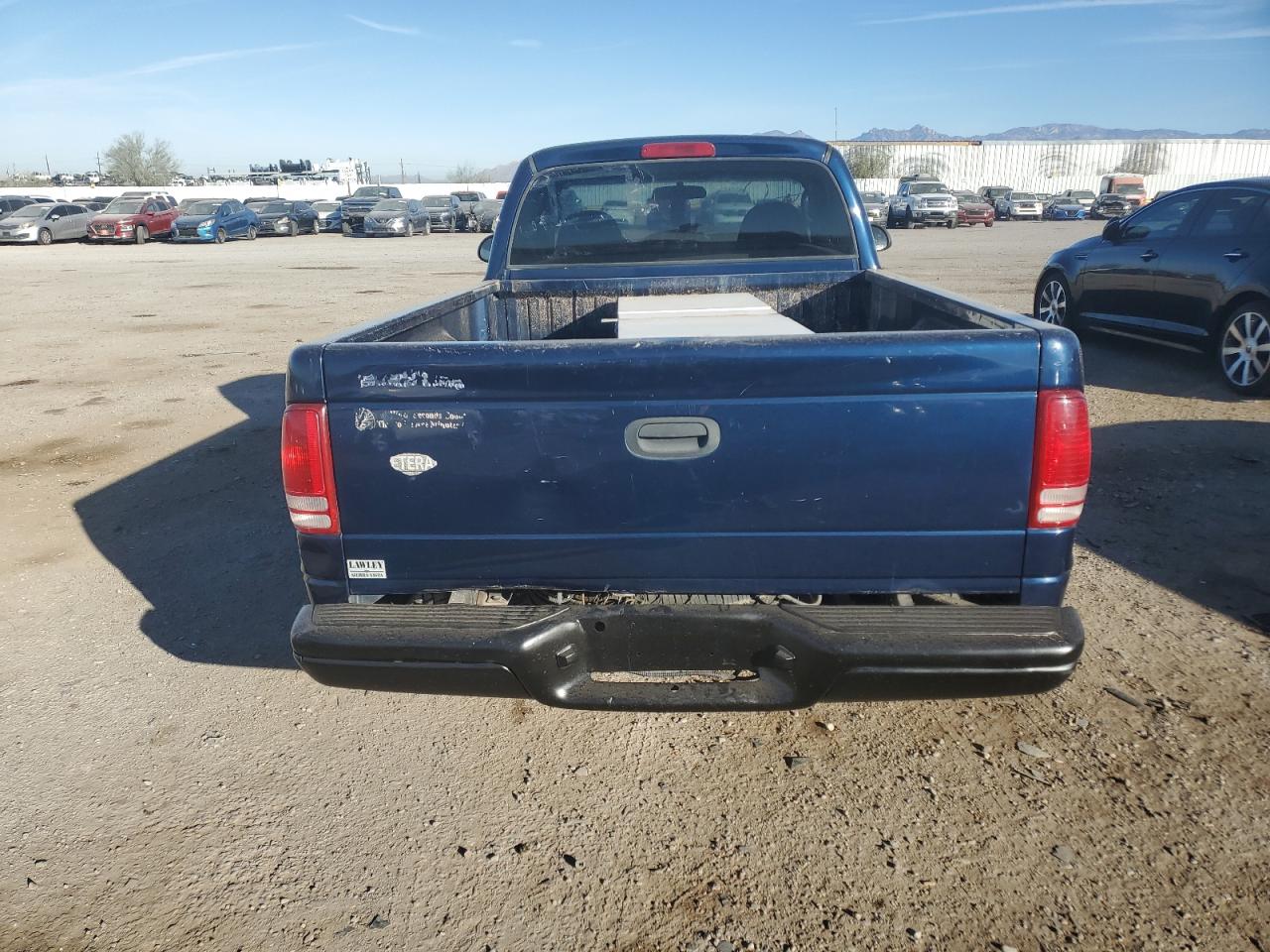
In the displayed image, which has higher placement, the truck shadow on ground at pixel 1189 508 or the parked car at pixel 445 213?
the parked car at pixel 445 213

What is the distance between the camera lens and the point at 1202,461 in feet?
19.5

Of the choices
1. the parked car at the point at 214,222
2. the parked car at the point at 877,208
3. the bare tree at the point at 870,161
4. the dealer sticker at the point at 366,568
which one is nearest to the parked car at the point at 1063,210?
the parked car at the point at 877,208

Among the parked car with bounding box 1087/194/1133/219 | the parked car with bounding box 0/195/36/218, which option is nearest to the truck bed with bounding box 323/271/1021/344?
the parked car with bounding box 1087/194/1133/219

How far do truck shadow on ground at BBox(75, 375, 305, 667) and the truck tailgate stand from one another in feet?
5.61

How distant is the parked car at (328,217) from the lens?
132 ft

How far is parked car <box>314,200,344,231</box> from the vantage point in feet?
132

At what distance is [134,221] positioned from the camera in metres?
32.8

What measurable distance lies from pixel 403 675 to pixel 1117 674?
2.68 meters

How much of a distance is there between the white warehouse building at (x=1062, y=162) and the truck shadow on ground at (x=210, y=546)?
231 ft

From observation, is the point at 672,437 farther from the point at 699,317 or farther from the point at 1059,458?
the point at 699,317

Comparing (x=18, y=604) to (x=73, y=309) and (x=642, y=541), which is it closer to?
(x=642, y=541)

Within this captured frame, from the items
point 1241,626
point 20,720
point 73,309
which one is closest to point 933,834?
point 1241,626

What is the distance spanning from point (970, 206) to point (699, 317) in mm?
41597

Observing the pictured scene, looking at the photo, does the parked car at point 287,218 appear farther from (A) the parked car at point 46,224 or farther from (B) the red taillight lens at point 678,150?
(B) the red taillight lens at point 678,150
